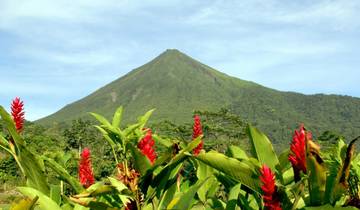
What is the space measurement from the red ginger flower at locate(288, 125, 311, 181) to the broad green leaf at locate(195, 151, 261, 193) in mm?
183

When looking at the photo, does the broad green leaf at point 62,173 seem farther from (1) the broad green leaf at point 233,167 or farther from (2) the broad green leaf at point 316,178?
(2) the broad green leaf at point 316,178

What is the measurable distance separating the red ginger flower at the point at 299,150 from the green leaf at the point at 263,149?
0.14m

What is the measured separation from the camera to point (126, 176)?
236 centimetres

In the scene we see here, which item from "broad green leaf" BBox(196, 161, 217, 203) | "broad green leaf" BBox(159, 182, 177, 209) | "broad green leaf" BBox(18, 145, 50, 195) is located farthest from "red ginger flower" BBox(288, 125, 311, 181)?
"broad green leaf" BBox(18, 145, 50, 195)

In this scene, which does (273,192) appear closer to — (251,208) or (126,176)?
(251,208)

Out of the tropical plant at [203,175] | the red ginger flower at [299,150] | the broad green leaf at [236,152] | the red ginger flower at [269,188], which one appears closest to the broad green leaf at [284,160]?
the tropical plant at [203,175]

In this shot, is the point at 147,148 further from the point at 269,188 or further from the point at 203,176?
the point at 269,188

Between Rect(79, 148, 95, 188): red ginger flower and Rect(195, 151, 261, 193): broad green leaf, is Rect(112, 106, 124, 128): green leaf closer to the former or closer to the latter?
Rect(79, 148, 95, 188): red ginger flower

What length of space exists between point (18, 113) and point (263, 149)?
5.19 feet

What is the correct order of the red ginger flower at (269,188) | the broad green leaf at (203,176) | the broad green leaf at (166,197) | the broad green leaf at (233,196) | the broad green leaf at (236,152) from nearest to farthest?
the red ginger flower at (269,188)
the broad green leaf at (233,196)
the broad green leaf at (166,197)
the broad green leaf at (236,152)
the broad green leaf at (203,176)

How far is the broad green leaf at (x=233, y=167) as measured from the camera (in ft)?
6.64

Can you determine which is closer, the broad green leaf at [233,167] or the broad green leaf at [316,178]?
the broad green leaf at [316,178]

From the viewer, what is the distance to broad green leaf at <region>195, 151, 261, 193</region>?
202 cm

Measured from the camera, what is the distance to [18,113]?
2867 millimetres
